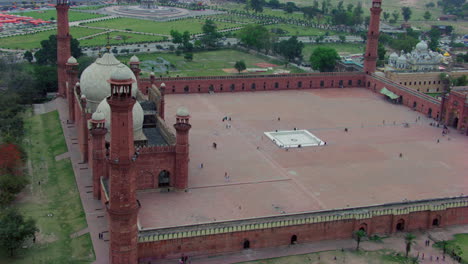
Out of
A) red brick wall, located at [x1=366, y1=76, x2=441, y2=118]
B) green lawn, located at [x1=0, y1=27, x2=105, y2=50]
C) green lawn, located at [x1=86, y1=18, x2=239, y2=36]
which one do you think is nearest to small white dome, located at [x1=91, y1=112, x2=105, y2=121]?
red brick wall, located at [x1=366, y1=76, x2=441, y2=118]

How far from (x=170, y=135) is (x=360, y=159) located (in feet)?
47.7

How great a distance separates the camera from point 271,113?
53.4m

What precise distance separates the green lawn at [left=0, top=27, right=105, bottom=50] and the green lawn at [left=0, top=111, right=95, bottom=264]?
145ft

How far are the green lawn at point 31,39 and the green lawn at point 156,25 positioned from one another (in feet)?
25.0

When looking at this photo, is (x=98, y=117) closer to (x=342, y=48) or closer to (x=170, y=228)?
(x=170, y=228)

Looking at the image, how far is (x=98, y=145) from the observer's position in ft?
109

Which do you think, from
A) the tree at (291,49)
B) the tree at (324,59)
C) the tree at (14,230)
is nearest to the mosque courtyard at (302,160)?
the tree at (14,230)

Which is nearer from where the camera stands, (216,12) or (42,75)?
(42,75)

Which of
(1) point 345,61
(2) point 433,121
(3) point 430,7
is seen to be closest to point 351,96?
(2) point 433,121

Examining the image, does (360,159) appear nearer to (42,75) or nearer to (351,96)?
(351,96)

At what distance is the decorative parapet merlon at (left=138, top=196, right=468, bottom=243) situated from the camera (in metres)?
27.4

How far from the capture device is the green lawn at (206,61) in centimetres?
7400

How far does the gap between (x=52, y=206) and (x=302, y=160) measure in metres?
17.5

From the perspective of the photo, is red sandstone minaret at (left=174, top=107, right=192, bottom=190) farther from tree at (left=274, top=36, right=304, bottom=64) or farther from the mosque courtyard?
tree at (left=274, top=36, right=304, bottom=64)
